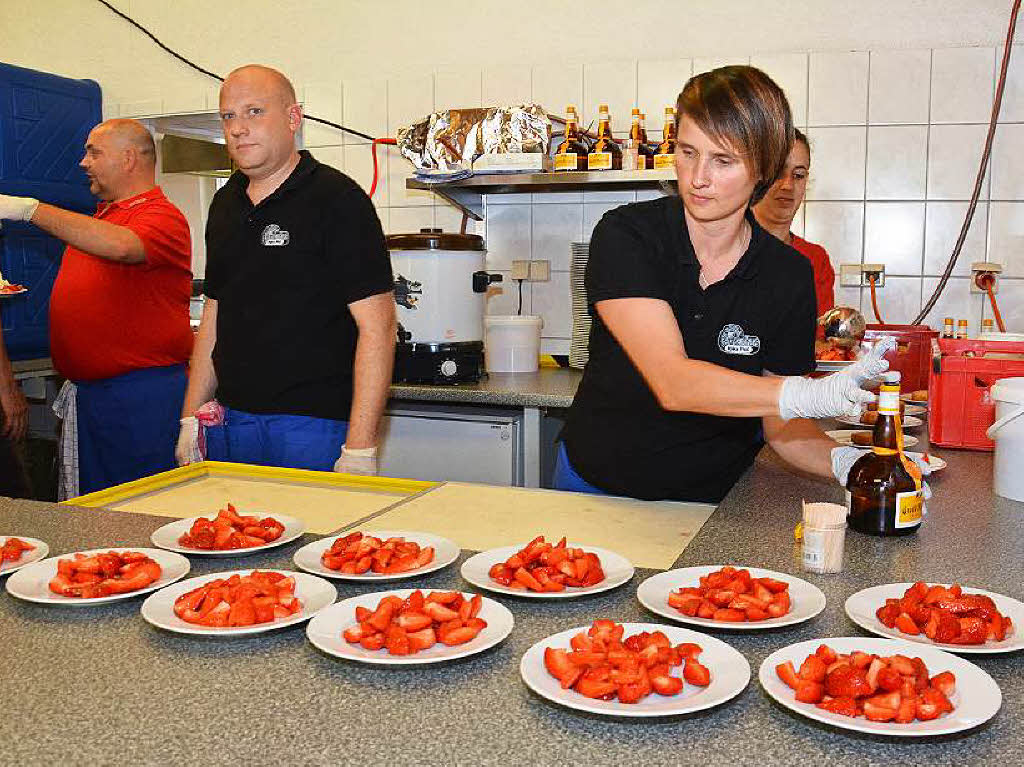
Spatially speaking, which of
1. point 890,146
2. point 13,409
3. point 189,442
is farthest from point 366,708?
point 890,146

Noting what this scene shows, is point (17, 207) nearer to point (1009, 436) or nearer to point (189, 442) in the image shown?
point (189, 442)

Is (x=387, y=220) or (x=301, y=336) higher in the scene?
(x=387, y=220)

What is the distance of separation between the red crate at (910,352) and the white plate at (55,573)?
194cm

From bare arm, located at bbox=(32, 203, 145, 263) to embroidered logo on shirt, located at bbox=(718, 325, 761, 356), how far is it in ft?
6.16

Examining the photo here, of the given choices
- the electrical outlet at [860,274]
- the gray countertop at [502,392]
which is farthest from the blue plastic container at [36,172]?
the electrical outlet at [860,274]

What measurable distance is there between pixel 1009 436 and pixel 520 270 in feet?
7.40

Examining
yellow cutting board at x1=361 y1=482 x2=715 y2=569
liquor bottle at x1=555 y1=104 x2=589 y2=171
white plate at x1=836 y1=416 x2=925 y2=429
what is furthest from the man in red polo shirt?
white plate at x1=836 y1=416 x2=925 y2=429

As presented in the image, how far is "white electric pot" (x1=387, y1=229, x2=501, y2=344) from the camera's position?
3.18 metres

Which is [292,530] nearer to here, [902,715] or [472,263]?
[902,715]

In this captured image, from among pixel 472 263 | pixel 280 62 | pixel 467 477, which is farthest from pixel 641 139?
pixel 280 62

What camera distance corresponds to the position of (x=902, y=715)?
0.82 m

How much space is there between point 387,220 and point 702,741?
3227mm

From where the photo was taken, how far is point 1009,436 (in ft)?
5.34

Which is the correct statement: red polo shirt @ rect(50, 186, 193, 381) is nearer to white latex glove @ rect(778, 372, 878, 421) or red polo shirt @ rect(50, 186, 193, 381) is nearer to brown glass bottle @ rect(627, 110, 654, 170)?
brown glass bottle @ rect(627, 110, 654, 170)
